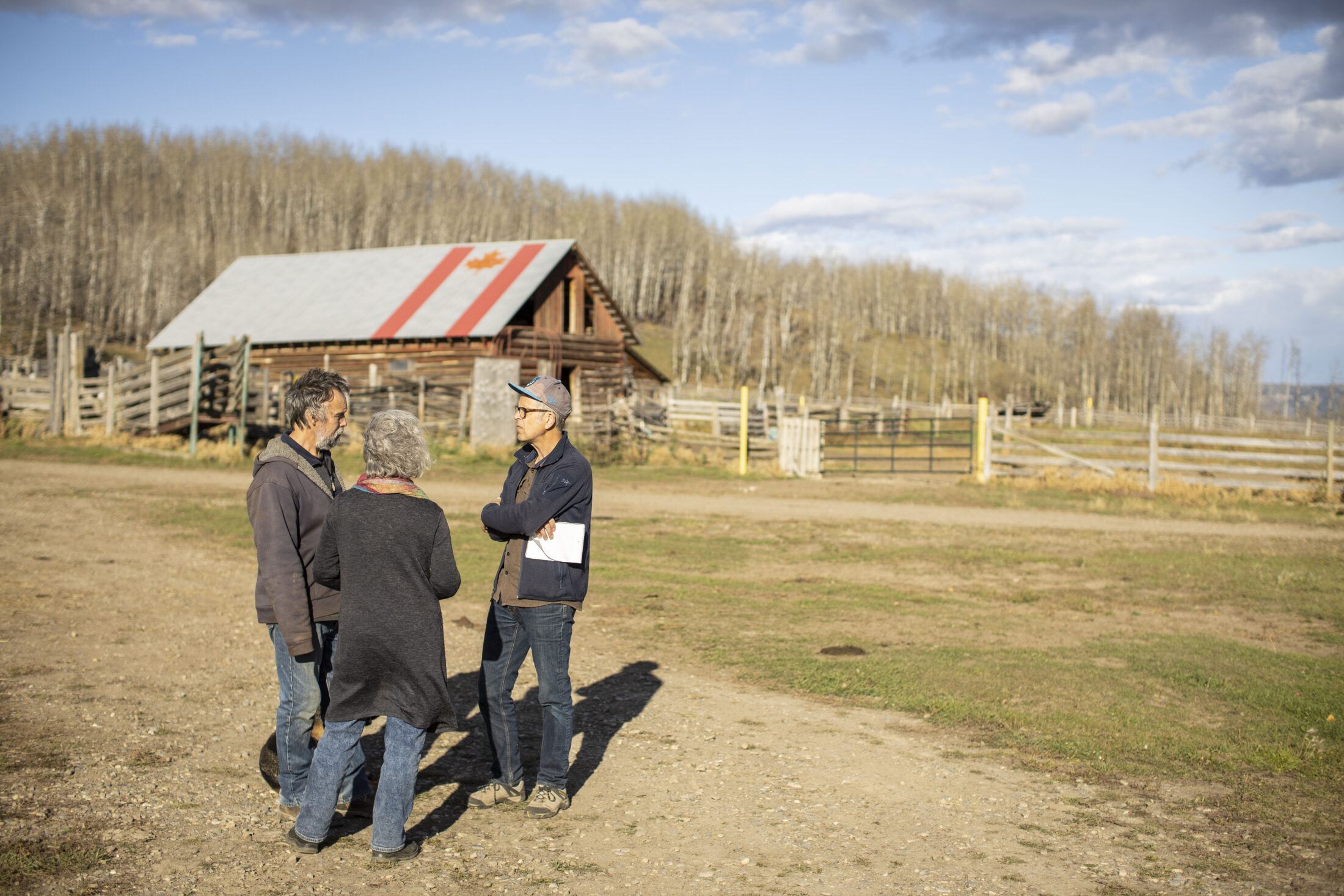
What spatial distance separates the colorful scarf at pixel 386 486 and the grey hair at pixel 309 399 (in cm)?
52

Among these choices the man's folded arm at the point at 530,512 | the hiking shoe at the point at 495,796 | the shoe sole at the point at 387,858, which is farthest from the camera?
the hiking shoe at the point at 495,796

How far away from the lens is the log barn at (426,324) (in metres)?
28.5

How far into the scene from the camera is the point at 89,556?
418 inches

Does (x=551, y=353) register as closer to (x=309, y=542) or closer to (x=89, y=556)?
(x=89, y=556)

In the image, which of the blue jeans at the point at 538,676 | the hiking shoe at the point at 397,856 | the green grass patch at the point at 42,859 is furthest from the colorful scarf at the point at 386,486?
the green grass patch at the point at 42,859

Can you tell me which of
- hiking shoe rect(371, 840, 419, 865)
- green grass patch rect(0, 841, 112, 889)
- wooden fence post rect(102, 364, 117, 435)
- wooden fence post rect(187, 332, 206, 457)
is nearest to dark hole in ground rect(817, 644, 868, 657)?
hiking shoe rect(371, 840, 419, 865)

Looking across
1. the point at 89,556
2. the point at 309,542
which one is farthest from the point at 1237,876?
the point at 89,556

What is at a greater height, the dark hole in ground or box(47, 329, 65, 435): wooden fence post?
box(47, 329, 65, 435): wooden fence post

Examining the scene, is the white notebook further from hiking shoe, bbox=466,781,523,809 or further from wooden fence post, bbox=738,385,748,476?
wooden fence post, bbox=738,385,748,476

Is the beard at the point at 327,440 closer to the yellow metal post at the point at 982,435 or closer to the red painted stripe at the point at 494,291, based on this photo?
the yellow metal post at the point at 982,435

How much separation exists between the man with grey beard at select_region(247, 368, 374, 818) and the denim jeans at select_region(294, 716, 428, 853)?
110mm

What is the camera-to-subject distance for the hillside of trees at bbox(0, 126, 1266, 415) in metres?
76.1

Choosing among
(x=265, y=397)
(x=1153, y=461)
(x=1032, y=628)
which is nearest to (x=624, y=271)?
(x=265, y=397)

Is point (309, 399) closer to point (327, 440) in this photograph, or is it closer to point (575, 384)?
point (327, 440)
